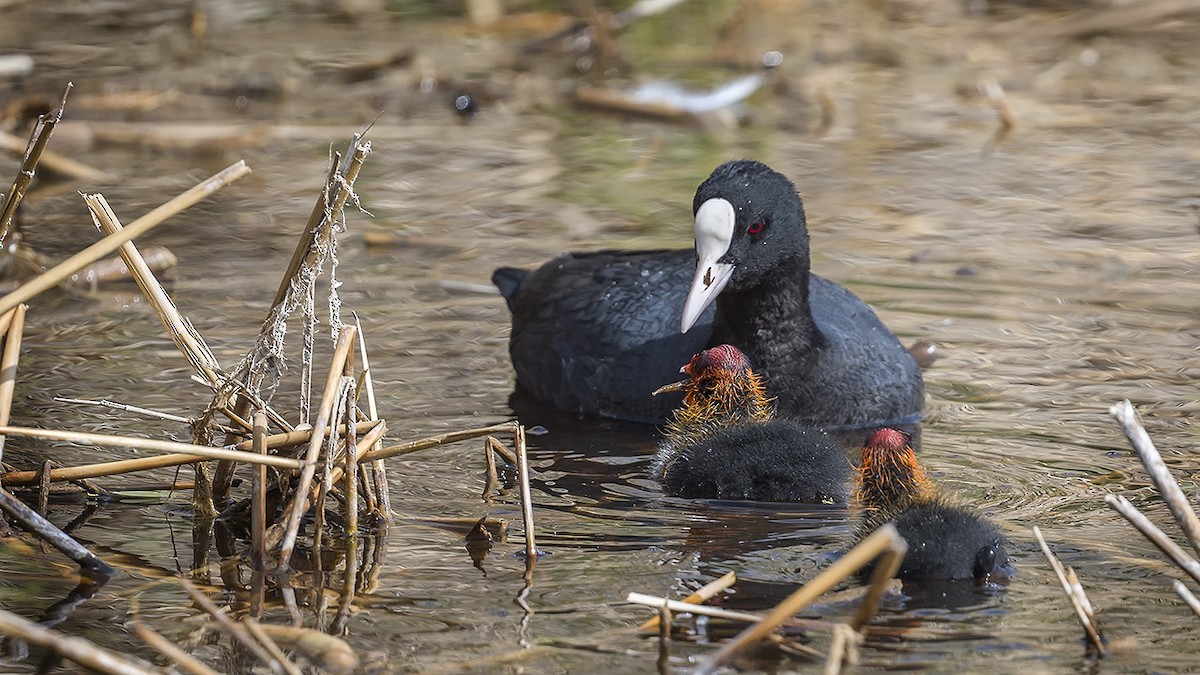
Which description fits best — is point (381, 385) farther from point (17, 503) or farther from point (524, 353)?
point (17, 503)

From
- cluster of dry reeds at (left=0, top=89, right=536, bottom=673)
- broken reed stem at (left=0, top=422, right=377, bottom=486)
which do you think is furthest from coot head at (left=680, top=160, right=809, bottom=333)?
broken reed stem at (left=0, top=422, right=377, bottom=486)

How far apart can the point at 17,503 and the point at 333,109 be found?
5.80 m

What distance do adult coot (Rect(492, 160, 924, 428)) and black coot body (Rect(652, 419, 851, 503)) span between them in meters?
0.48

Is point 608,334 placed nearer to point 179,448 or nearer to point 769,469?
point 769,469

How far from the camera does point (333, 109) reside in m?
9.42

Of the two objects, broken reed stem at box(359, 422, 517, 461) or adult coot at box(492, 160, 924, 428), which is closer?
broken reed stem at box(359, 422, 517, 461)

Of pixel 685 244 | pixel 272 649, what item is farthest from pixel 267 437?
pixel 685 244

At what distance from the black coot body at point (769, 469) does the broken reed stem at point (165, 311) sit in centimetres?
122

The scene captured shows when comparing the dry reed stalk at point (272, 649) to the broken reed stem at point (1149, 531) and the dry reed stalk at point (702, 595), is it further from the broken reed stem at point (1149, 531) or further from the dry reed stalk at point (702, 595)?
the broken reed stem at point (1149, 531)

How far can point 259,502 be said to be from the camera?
3875 millimetres

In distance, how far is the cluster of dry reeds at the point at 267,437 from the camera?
12.2 ft

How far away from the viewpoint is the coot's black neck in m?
5.34

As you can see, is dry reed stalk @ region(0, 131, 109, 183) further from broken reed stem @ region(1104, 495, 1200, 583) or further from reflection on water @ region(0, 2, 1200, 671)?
broken reed stem @ region(1104, 495, 1200, 583)

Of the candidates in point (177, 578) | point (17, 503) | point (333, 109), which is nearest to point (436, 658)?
point (177, 578)
